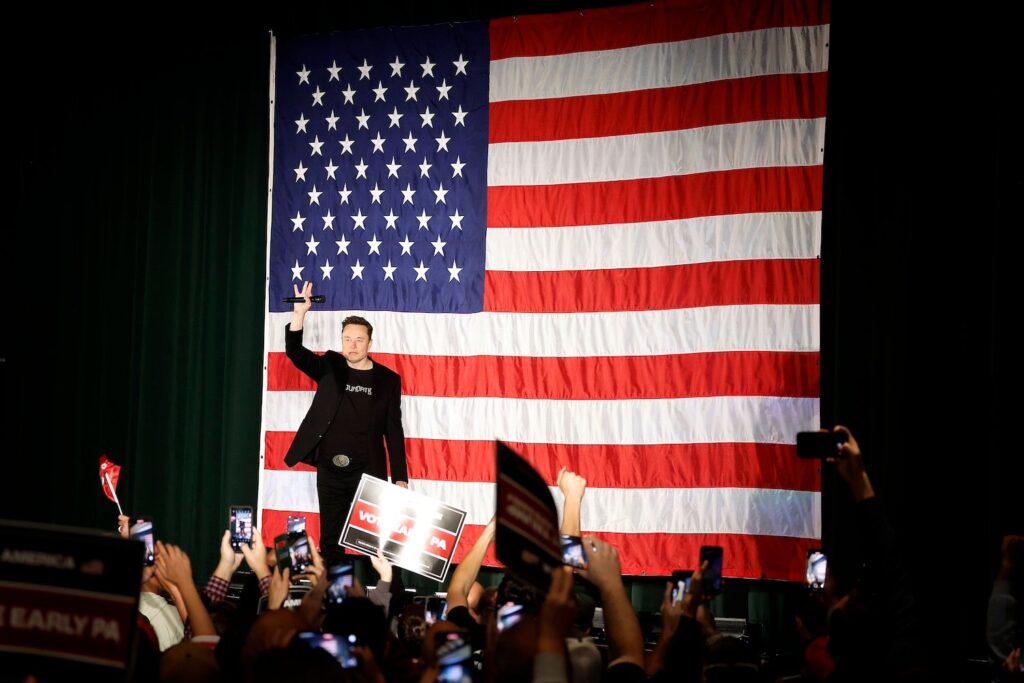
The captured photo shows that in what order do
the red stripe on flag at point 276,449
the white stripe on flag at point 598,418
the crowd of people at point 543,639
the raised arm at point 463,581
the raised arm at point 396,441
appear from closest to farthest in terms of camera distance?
the crowd of people at point 543,639
the raised arm at point 463,581
the white stripe on flag at point 598,418
the raised arm at point 396,441
the red stripe on flag at point 276,449

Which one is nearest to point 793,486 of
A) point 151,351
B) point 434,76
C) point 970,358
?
point 970,358

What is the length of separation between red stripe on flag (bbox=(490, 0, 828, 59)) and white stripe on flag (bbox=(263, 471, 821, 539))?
9.74 ft

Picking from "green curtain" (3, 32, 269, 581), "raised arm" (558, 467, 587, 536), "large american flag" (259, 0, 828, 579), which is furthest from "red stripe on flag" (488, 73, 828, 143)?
"raised arm" (558, 467, 587, 536)

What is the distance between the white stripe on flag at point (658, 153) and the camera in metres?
6.19

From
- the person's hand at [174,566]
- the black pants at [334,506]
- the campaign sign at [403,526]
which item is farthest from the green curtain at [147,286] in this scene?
the person's hand at [174,566]

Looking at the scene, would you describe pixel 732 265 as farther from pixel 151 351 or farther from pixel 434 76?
pixel 151 351

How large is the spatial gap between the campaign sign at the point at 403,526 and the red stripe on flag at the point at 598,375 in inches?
73.9

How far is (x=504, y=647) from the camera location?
2.02 meters

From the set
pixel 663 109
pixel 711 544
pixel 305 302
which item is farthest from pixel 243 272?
pixel 711 544

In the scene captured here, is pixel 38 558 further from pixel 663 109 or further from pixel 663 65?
pixel 663 65

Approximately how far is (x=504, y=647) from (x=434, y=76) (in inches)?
226

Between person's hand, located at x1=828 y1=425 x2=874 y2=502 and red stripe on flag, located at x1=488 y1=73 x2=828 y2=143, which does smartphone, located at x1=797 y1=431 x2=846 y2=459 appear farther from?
red stripe on flag, located at x1=488 y1=73 x2=828 y2=143

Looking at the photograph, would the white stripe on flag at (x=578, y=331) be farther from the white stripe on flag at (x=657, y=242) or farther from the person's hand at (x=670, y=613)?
the person's hand at (x=670, y=613)

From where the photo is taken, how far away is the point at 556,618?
74.1 inches
